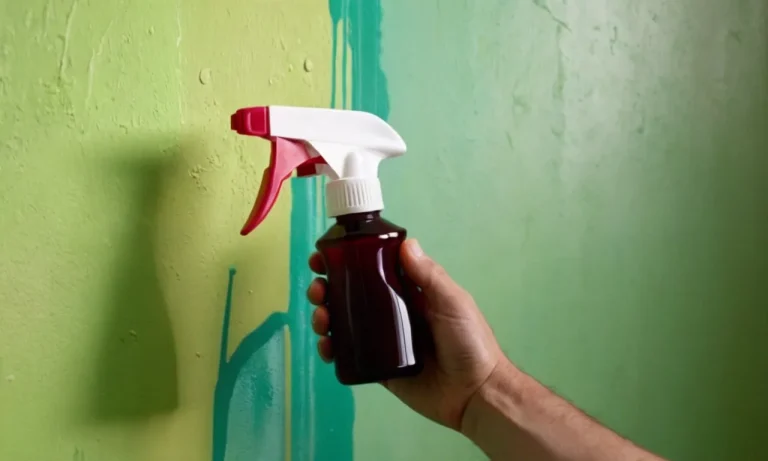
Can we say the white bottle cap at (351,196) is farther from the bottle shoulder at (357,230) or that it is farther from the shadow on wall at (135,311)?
the shadow on wall at (135,311)

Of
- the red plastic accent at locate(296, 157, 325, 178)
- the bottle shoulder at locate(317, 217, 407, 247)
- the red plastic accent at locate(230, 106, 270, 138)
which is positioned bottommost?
the bottle shoulder at locate(317, 217, 407, 247)

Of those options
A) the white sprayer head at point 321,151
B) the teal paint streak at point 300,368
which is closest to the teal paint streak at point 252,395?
the teal paint streak at point 300,368

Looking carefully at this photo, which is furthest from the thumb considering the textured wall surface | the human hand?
the textured wall surface

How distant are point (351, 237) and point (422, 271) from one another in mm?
69

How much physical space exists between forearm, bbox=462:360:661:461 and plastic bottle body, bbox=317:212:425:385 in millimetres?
92

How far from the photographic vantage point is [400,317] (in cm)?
52

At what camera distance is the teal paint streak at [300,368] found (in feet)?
1.91

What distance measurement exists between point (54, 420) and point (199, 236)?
17 cm

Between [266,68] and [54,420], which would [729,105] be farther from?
[54,420]

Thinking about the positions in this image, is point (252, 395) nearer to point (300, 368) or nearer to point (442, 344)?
point (300, 368)

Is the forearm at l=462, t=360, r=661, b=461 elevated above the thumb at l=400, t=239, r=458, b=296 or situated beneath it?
situated beneath

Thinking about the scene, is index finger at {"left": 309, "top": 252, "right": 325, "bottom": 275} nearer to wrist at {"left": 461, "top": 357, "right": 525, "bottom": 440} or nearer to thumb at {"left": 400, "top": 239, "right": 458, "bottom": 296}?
thumb at {"left": 400, "top": 239, "right": 458, "bottom": 296}

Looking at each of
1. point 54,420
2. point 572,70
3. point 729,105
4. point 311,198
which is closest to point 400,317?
point 311,198

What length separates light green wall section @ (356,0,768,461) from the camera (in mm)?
677
